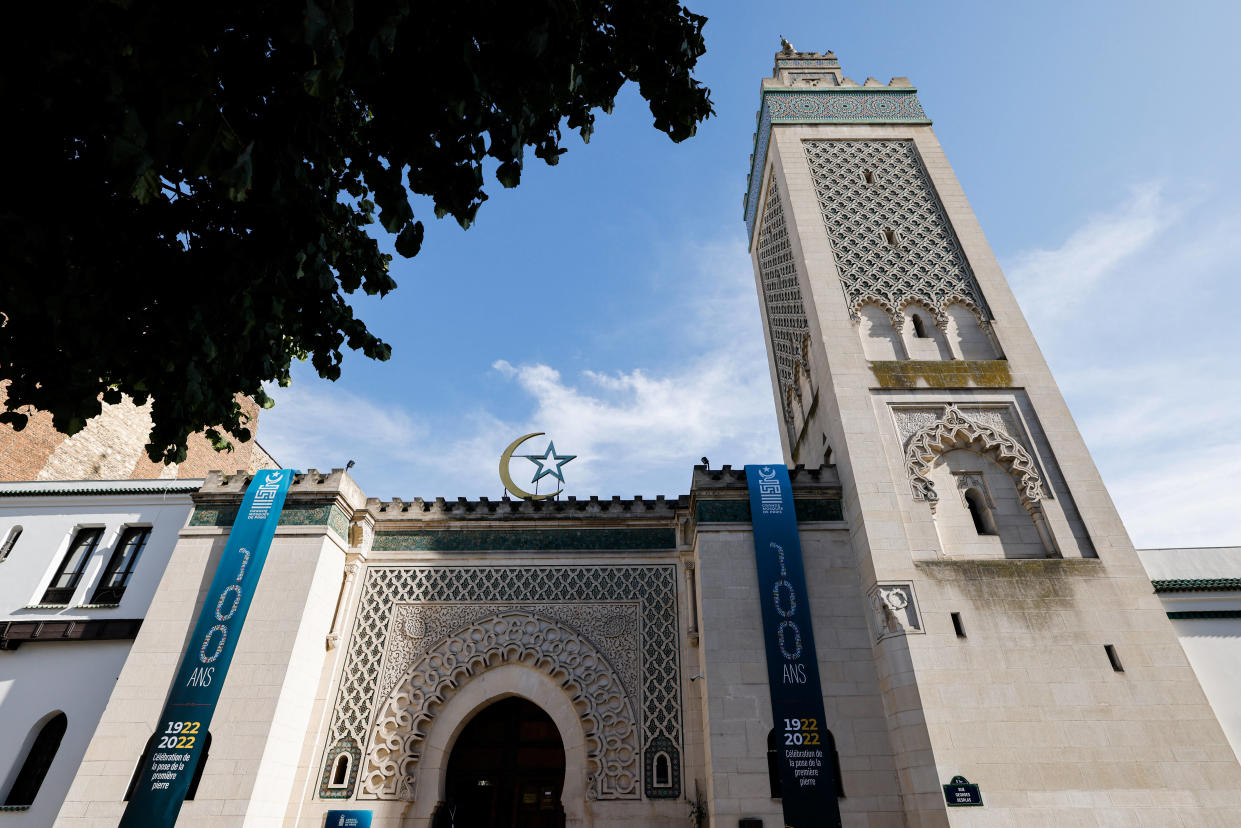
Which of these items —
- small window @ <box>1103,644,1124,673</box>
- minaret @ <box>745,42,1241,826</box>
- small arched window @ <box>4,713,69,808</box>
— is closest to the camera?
minaret @ <box>745,42,1241,826</box>


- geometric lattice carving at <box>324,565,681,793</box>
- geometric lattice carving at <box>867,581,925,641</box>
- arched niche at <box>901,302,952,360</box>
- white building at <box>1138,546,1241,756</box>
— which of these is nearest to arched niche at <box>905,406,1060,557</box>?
arched niche at <box>901,302,952,360</box>

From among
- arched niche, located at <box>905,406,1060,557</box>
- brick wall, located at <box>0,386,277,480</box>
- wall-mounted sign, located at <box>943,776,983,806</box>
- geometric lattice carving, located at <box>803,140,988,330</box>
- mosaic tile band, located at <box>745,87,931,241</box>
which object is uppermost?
mosaic tile band, located at <box>745,87,931,241</box>

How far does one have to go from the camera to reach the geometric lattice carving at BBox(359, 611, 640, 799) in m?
8.34

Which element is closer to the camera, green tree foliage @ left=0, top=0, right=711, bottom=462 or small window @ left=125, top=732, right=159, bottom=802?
green tree foliage @ left=0, top=0, right=711, bottom=462

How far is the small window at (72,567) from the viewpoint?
9508mm

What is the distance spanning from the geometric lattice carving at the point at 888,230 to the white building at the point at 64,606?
463 inches

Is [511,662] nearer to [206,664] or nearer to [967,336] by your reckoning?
[206,664]

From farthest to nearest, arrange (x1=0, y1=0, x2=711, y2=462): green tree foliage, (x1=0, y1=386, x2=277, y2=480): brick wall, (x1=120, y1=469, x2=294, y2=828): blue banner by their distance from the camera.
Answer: (x1=0, y1=386, x2=277, y2=480): brick wall → (x1=120, y1=469, x2=294, y2=828): blue banner → (x1=0, y1=0, x2=711, y2=462): green tree foliage

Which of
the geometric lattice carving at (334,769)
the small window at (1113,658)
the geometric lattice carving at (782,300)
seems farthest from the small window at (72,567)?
the small window at (1113,658)

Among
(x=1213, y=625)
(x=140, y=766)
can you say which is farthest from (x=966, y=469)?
(x=140, y=766)

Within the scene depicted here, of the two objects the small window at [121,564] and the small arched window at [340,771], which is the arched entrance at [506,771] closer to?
the small arched window at [340,771]

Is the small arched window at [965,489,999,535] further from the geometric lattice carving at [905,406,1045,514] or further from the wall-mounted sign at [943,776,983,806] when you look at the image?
the wall-mounted sign at [943,776,983,806]

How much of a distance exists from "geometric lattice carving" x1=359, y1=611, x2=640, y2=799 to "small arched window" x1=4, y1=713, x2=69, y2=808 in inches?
163

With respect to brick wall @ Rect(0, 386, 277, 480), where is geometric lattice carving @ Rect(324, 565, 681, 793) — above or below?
below
